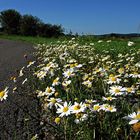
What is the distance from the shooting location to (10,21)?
63.2 meters

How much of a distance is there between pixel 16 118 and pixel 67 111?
3.63ft

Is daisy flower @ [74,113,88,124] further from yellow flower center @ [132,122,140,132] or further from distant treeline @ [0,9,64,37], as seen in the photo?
distant treeline @ [0,9,64,37]

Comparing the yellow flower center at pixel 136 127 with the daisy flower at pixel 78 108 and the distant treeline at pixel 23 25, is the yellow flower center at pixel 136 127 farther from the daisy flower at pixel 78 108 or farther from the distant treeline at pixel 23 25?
the distant treeline at pixel 23 25

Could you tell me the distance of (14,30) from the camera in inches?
2424

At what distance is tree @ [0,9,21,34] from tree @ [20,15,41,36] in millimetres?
2573

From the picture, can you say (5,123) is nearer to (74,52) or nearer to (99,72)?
(99,72)

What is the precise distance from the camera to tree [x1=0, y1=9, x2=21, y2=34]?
61969mm

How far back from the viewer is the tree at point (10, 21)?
6197 cm

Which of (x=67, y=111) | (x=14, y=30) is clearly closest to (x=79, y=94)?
(x=67, y=111)

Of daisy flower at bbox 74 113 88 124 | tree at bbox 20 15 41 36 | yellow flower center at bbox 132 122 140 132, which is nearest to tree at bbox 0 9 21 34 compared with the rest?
tree at bbox 20 15 41 36

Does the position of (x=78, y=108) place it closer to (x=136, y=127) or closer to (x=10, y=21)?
(x=136, y=127)

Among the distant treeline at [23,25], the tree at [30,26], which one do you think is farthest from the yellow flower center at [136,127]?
the tree at [30,26]

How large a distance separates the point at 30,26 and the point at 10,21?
749 cm

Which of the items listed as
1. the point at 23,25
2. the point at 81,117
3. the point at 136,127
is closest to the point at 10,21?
the point at 23,25
